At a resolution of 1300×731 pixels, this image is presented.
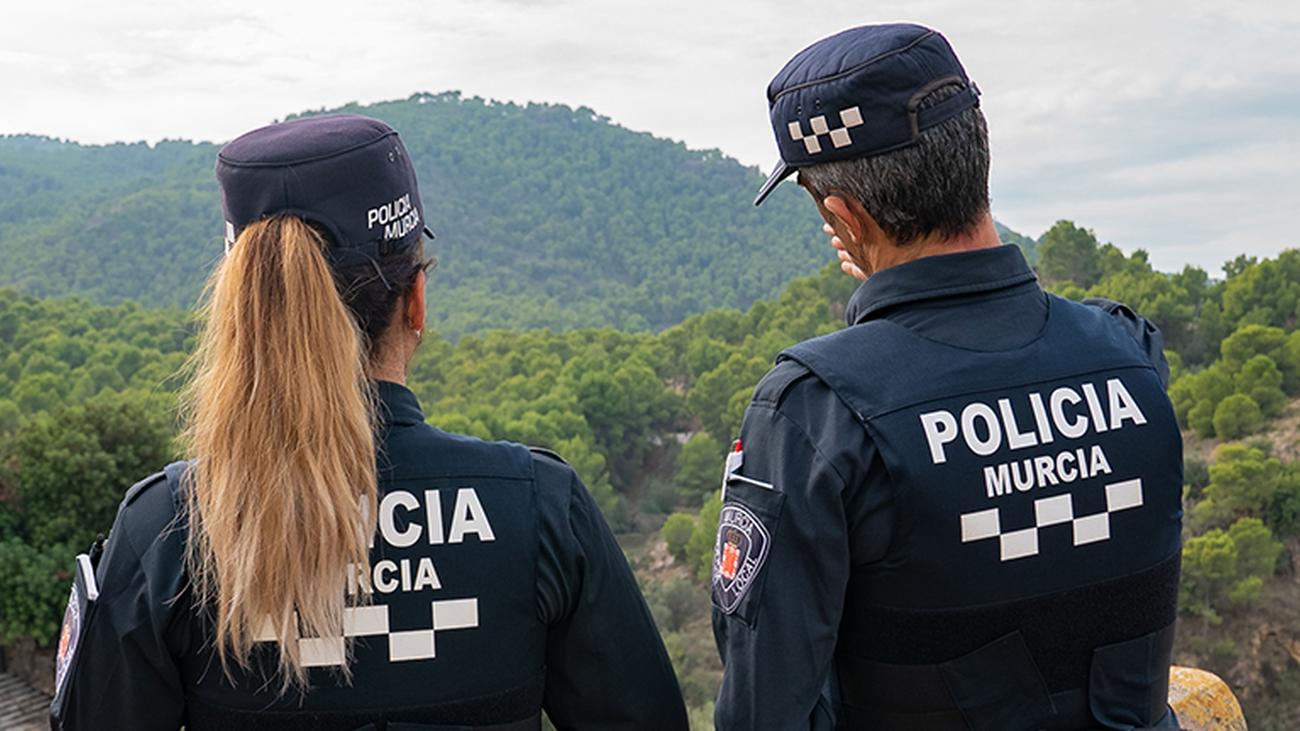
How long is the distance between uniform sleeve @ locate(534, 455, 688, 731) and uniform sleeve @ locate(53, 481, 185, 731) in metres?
0.52

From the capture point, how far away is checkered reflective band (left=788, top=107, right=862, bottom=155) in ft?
4.92

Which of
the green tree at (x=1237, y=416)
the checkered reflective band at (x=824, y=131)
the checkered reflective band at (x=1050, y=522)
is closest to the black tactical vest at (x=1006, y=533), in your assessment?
the checkered reflective band at (x=1050, y=522)

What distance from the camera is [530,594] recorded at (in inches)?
58.1

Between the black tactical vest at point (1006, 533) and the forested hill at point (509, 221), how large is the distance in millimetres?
82135

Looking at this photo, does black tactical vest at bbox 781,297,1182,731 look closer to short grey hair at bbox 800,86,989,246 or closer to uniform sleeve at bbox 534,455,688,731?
short grey hair at bbox 800,86,989,246

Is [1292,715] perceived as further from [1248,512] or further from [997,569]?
[997,569]

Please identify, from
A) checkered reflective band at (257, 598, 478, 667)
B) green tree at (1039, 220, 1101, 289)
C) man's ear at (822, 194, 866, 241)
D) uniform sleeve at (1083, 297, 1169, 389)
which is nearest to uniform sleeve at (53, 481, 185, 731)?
checkered reflective band at (257, 598, 478, 667)

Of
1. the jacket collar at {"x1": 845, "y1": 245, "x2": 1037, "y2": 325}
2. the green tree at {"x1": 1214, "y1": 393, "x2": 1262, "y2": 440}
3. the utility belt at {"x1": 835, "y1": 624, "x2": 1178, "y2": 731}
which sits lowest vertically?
the green tree at {"x1": 1214, "y1": 393, "x2": 1262, "y2": 440}

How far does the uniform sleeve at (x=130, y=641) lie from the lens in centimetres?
144

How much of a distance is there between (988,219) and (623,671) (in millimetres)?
880

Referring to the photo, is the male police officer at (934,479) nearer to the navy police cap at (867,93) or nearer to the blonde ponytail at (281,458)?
the navy police cap at (867,93)

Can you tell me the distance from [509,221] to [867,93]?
127779 mm

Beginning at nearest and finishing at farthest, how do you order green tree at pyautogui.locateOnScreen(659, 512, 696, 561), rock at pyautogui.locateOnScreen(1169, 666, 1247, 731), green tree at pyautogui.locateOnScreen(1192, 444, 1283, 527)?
rock at pyautogui.locateOnScreen(1169, 666, 1247, 731) < green tree at pyautogui.locateOnScreen(1192, 444, 1283, 527) < green tree at pyautogui.locateOnScreen(659, 512, 696, 561)

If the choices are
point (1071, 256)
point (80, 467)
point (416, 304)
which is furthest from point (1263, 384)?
point (416, 304)
